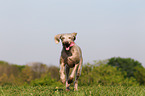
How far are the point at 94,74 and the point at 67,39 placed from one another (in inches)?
453

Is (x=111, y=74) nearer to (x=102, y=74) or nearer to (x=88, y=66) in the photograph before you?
(x=102, y=74)

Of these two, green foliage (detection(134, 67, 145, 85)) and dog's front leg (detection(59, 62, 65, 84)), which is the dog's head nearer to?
dog's front leg (detection(59, 62, 65, 84))

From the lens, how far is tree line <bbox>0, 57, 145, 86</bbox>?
52.5 ft

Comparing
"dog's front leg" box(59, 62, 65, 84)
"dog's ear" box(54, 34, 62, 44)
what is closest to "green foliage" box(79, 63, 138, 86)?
"dog's front leg" box(59, 62, 65, 84)

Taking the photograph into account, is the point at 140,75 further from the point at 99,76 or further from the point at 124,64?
the point at 99,76

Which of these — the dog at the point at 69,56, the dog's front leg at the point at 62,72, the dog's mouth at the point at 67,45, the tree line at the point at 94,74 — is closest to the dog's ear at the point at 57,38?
the dog at the point at 69,56

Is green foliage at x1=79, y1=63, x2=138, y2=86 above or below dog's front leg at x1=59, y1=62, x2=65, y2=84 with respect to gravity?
below

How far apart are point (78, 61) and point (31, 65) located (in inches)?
895

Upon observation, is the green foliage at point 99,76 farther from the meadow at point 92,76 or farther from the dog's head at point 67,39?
the dog's head at point 67,39

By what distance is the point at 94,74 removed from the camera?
17.0 m

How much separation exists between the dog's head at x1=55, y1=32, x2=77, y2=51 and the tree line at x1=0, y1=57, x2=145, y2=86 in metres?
6.58

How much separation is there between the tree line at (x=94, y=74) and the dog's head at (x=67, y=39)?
6.58 metres

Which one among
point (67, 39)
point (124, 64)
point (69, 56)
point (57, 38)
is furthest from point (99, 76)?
point (67, 39)

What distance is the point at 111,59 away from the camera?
2522cm
